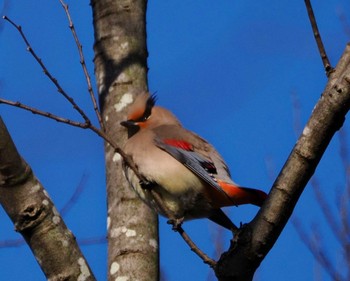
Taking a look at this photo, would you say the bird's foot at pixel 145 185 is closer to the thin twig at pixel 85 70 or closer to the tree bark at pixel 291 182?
the thin twig at pixel 85 70

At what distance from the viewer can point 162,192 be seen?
3.87 m

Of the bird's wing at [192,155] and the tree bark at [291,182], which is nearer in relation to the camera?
the tree bark at [291,182]

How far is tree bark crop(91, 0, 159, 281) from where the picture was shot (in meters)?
3.70

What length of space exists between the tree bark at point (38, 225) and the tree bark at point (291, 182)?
23.6 inches

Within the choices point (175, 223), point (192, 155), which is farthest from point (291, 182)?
point (192, 155)

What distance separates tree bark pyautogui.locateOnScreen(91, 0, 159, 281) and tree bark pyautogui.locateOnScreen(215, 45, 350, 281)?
92 centimetres

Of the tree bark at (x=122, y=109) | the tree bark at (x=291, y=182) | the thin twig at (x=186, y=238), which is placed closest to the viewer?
the tree bark at (x=291, y=182)

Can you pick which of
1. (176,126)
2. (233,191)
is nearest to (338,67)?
(233,191)

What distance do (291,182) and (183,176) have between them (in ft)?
4.09

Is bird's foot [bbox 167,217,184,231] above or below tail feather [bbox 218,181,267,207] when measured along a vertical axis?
below

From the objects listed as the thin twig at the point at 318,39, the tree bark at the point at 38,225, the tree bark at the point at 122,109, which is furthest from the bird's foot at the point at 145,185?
the thin twig at the point at 318,39

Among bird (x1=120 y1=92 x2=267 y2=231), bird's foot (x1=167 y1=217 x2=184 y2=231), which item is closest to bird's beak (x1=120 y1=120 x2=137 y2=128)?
bird (x1=120 y1=92 x2=267 y2=231)

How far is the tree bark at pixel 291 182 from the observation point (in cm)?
255

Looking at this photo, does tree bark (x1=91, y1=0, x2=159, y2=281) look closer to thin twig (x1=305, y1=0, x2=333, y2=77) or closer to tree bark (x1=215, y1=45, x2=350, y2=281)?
tree bark (x1=215, y1=45, x2=350, y2=281)
